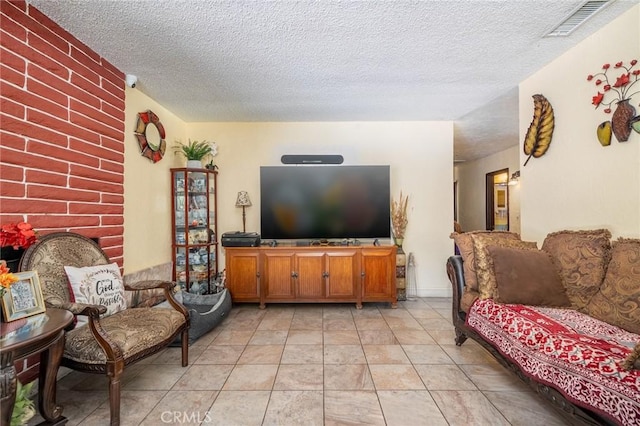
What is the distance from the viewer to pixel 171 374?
6.56ft

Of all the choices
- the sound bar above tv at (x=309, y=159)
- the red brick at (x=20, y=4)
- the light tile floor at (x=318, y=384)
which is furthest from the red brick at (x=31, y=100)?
the sound bar above tv at (x=309, y=159)

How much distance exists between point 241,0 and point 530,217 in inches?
118

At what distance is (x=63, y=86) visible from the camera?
1.94 m

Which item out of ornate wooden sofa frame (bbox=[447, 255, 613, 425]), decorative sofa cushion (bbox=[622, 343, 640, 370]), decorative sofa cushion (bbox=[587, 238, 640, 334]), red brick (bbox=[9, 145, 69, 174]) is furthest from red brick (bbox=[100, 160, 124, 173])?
decorative sofa cushion (bbox=[587, 238, 640, 334])

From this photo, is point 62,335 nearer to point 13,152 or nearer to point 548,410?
point 13,152

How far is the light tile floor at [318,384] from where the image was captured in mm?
1569

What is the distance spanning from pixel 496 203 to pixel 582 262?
5.02 metres

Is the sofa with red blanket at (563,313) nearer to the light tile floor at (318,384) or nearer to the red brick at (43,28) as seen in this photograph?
the light tile floor at (318,384)

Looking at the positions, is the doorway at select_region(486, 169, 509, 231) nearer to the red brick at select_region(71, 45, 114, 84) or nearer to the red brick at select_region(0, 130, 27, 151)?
the red brick at select_region(71, 45, 114, 84)

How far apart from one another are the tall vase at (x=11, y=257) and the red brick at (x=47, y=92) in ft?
3.16

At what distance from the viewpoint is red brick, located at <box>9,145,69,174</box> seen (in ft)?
5.45

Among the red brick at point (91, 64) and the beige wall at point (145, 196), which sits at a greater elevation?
the red brick at point (91, 64)

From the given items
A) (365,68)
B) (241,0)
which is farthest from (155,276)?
(365,68)

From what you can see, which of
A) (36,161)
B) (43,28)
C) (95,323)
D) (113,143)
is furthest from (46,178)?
(95,323)
